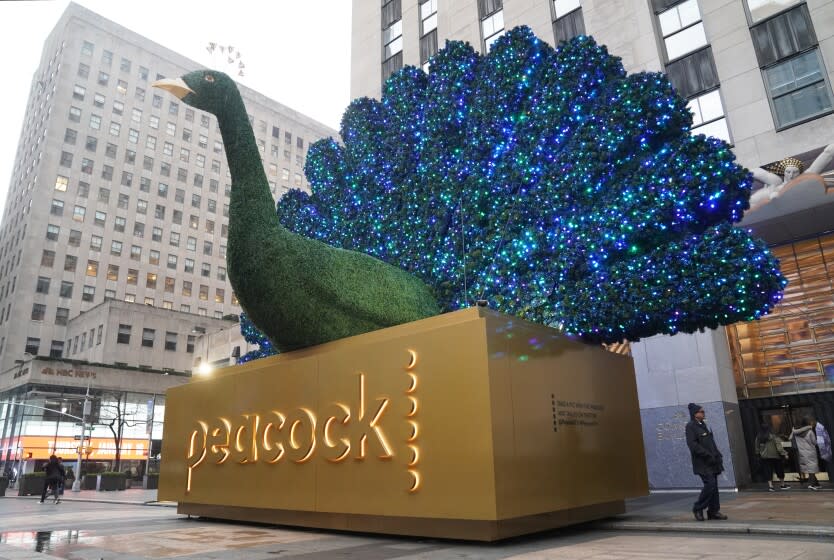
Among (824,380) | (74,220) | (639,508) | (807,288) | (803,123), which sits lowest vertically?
(639,508)

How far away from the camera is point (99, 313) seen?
53.9 meters

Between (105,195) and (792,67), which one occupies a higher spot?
(105,195)

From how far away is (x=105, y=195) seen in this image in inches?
2490

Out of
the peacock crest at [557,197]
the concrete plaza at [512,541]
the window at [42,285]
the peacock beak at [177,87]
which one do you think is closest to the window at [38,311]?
the window at [42,285]

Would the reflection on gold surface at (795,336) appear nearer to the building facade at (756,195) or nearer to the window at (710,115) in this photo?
the building facade at (756,195)

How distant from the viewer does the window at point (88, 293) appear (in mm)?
60062

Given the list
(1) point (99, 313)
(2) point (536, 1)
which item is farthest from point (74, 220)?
(2) point (536, 1)

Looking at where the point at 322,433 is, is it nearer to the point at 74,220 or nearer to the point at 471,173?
the point at 471,173

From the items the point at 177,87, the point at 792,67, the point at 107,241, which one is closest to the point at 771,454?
the point at 792,67

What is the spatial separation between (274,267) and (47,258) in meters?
59.0

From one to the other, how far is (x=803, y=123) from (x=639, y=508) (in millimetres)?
11236

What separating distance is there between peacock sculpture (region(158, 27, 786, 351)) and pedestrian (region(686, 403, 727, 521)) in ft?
5.80

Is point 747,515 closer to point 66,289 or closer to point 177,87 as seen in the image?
point 177,87

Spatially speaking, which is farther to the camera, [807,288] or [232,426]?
[807,288]
